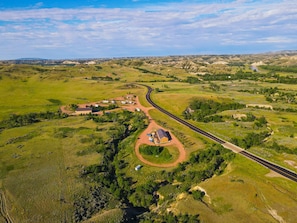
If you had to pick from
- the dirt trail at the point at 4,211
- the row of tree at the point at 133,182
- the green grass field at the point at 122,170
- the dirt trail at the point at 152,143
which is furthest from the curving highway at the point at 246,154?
the dirt trail at the point at 4,211

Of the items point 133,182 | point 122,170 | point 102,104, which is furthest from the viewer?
point 102,104

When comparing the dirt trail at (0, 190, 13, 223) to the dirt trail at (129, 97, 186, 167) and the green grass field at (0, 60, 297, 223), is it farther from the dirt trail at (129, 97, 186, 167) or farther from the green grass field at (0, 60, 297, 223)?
the dirt trail at (129, 97, 186, 167)

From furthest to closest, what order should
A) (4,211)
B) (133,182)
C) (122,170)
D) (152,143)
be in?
1. (152,143)
2. (122,170)
3. (133,182)
4. (4,211)

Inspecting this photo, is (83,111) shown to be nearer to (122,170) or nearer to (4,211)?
(122,170)

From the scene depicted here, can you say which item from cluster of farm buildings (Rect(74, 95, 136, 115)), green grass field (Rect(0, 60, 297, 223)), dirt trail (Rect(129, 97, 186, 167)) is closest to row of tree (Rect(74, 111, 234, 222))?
green grass field (Rect(0, 60, 297, 223))

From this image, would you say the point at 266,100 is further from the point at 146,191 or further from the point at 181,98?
the point at 146,191

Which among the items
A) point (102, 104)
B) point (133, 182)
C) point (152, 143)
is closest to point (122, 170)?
point (133, 182)

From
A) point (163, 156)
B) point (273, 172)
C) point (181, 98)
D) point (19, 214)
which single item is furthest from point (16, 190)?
point (181, 98)

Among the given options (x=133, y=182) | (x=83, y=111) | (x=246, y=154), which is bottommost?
(x=133, y=182)

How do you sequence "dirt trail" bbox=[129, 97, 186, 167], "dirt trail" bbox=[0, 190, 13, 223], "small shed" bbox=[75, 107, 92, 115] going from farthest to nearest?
"small shed" bbox=[75, 107, 92, 115], "dirt trail" bbox=[129, 97, 186, 167], "dirt trail" bbox=[0, 190, 13, 223]

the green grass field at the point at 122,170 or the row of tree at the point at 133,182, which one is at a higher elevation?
the green grass field at the point at 122,170

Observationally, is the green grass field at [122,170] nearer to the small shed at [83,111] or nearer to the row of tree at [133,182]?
the row of tree at [133,182]
